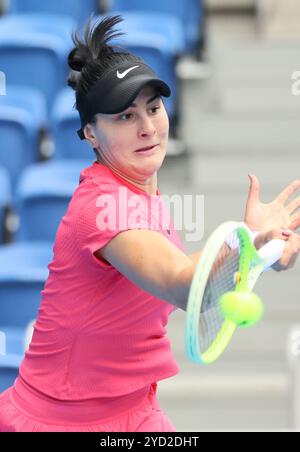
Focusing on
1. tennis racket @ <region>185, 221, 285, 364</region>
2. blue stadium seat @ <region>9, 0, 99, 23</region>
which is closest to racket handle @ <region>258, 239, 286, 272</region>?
tennis racket @ <region>185, 221, 285, 364</region>

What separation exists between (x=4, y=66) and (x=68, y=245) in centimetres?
267

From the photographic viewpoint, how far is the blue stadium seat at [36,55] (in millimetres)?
4809

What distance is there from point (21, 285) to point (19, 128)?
30.2 inches

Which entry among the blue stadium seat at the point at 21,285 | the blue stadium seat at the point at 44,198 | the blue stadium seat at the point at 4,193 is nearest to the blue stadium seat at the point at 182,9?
the blue stadium seat at the point at 44,198

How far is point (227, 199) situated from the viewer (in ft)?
15.0

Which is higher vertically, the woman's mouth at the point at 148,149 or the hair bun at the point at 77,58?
the hair bun at the point at 77,58

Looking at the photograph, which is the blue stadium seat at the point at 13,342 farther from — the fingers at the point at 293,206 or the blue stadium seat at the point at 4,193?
the fingers at the point at 293,206

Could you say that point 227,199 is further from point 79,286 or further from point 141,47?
point 79,286

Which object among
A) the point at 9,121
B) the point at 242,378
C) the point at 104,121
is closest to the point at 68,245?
the point at 104,121

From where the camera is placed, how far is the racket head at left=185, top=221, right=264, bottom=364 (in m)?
1.98

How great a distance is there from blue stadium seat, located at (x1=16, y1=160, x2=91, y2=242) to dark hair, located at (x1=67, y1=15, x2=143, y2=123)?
1833 mm

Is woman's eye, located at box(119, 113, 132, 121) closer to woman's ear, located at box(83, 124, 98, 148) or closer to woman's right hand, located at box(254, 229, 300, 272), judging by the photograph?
woman's ear, located at box(83, 124, 98, 148)

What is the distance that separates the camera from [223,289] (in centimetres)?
212

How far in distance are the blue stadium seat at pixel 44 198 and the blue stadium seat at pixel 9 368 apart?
715 millimetres
